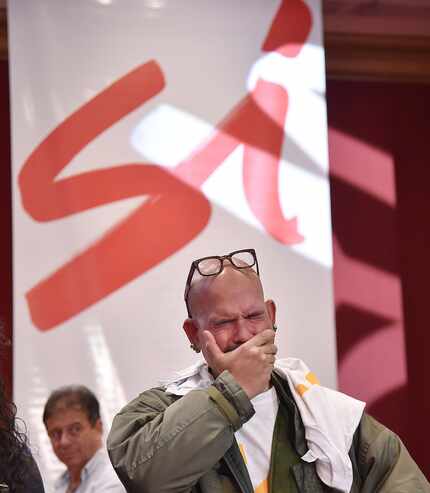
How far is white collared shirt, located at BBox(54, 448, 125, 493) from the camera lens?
10.2 ft

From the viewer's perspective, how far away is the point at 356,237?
167 inches

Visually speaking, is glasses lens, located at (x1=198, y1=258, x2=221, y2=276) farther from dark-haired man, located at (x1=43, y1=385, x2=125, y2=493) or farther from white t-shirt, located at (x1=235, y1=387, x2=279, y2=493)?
dark-haired man, located at (x1=43, y1=385, x2=125, y2=493)

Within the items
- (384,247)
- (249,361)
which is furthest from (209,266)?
(384,247)

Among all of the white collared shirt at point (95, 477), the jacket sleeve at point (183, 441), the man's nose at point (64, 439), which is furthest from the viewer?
the man's nose at point (64, 439)

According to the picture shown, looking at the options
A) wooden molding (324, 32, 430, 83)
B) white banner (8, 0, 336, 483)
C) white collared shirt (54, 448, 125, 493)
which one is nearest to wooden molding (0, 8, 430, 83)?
wooden molding (324, 32, 430, 83)

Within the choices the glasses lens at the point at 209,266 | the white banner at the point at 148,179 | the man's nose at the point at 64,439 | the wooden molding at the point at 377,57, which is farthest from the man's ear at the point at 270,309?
the wooden molding at the point at 377,57

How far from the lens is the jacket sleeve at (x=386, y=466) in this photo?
65.4 inches

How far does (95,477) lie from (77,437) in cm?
16

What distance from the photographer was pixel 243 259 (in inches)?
71.7

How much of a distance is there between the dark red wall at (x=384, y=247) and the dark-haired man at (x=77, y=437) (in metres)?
1.33

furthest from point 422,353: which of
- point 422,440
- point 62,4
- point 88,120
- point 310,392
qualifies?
point 310,392

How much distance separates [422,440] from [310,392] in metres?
2.59

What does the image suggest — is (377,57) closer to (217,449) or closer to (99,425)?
(99,425)

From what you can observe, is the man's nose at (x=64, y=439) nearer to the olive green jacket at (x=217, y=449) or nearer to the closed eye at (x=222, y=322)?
the olive green jacket at (x=217, y=449)
